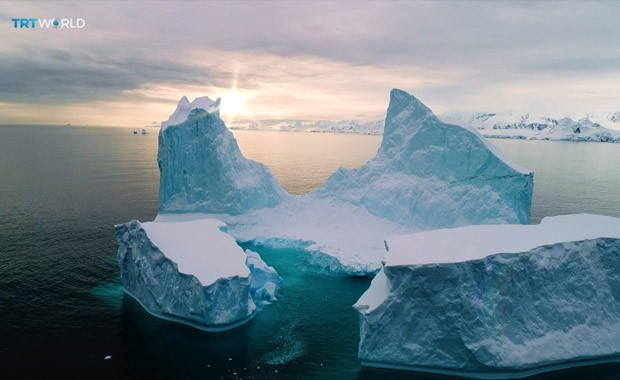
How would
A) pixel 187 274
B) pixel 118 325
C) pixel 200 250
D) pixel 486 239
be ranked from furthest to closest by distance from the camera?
pixel 200 250
pixel 118 325
pixel 187 274
pixel 486 239

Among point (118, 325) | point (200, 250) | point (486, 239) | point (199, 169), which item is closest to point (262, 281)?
point (200, 250)

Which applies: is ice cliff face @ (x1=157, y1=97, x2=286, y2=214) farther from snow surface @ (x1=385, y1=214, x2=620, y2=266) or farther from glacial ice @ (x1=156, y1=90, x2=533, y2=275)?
snow surface @ (x1=385, y1=214, x2=620, y2=266)

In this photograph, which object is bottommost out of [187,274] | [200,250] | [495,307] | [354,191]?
[187,274]

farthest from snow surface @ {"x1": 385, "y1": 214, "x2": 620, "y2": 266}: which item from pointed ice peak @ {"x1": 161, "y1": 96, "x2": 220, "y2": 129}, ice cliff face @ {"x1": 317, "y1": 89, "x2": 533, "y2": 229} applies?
pointed ice peak @ {"x1": 161, "y1": 96, "x2": 220, "y2": 129}

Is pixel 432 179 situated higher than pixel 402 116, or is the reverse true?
pixel 402 116

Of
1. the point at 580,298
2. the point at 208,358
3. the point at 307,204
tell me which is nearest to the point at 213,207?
the point at 307,204

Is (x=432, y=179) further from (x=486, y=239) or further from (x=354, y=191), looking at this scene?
(x=486, y=239)

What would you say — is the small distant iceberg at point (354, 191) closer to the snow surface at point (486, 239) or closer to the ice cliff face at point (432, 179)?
the ice cliff face at point (432, 179)
